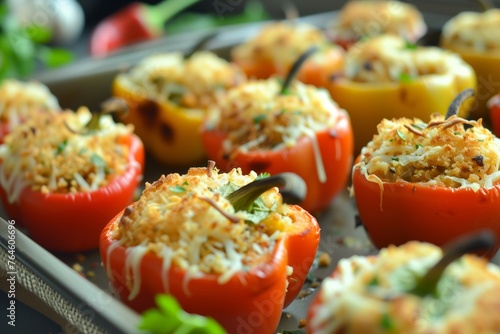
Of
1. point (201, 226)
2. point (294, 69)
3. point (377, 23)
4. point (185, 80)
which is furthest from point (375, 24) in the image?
point (201, 226)

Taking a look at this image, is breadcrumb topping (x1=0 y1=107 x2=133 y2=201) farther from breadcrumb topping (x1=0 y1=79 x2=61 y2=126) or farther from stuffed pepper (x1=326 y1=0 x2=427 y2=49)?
stuffed pepper (x1=326 y1=0 x2=427 y2=49)

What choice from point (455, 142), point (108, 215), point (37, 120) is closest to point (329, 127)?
point (455, 142)

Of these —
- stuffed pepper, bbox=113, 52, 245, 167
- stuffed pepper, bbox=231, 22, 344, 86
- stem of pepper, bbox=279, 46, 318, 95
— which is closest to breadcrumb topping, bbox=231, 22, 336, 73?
stuffed pepper, bbox=231, 22, 344, 86

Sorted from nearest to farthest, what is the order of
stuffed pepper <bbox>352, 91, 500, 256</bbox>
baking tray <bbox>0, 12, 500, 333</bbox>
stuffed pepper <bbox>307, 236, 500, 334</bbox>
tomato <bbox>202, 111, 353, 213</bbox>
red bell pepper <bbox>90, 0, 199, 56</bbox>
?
stuffed pepper <bbox>307, 236, 500, 334</bbox>
baking tray <bbox>0, 12, 500, 333</bbox>
stuffed pepper <bbox>352, 91, 500, 256</bbox>
tomato <bbox>202, 111, 353, 213</bbox>
red bell pepper <bbox>90, 0, 199, 56</bbox>

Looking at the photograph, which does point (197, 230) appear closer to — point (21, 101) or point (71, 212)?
point (71, 212)

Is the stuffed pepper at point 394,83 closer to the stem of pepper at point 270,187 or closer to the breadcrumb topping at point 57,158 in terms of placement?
the breadcrumb topping at point 57,158

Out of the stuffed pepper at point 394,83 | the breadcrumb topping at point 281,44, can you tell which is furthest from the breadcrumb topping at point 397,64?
the breadcrumb topping at point 281,44

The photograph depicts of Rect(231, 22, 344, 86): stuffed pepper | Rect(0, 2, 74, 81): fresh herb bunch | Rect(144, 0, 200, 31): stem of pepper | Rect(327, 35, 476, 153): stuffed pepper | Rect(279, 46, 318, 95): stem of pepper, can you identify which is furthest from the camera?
Rect(144, 0, 200, 31): stem of pepper
